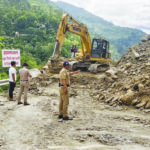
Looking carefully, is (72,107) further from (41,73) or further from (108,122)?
(41,73)

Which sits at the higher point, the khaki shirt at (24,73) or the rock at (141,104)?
the khaki shirt at (24,73)

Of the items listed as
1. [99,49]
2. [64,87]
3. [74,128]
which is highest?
[99,49]

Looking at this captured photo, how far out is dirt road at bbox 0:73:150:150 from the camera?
4300 mm

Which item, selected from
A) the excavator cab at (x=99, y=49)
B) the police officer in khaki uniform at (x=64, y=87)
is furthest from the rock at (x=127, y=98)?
the excavator cab at (x=99, y=49)

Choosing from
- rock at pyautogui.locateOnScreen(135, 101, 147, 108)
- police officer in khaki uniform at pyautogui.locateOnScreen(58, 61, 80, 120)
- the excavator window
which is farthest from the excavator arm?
police officer in khaki uniform at pyautogui.locateOnScreen(58, 61, 80, 120)

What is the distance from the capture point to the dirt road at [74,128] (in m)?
4.30

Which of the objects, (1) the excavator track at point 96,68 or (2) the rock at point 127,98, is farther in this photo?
(1) the excavator track at point 96,68

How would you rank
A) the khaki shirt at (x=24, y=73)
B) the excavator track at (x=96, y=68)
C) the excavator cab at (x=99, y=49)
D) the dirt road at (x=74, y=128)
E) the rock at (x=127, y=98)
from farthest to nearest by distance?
the excavator cab at (x=99, y=49) < the excavator track at (x=96, y=68) < the rock at (x=127, y=98) < the khaki shirt at (x=24, y=73) < the dirt road at (x=74, y=128)

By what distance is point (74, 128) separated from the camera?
17.8 ft

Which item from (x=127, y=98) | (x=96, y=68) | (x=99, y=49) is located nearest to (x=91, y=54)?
(x=99, y=49)

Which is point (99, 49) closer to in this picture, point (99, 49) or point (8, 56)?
point (99, 49)

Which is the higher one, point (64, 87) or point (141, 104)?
point (64, 87)

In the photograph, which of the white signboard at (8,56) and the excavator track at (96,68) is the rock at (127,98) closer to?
the white signboard at (8,56)

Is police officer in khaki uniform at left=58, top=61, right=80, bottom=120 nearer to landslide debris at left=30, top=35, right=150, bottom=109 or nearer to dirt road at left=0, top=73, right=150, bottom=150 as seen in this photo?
dirt road at left=0, top=73, right=150, bottom=150
